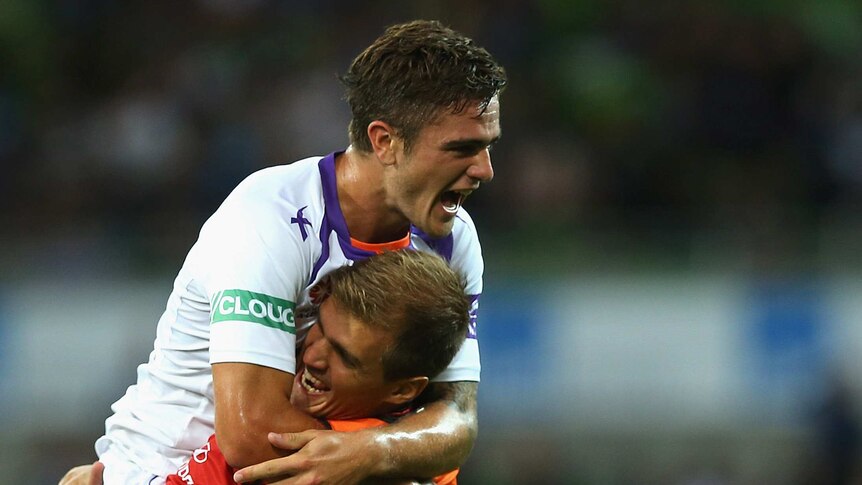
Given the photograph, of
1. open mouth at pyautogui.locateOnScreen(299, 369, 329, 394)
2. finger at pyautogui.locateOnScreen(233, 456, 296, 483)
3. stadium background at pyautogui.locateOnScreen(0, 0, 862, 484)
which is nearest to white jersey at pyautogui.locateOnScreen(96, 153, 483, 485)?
open mouth at pyautogui.locateOnScreen(299, 369, 329, 394)

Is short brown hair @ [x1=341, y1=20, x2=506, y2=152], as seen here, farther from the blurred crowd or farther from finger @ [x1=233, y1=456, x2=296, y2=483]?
the blurred crowd

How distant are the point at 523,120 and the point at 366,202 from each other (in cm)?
663

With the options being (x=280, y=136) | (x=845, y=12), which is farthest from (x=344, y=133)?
(x=845, y=12)

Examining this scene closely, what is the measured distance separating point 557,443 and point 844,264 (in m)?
2.18

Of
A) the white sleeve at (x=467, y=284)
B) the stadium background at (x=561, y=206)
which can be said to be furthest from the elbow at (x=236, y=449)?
the stadium background at (x=561, y=206)

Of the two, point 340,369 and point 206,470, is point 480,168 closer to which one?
point 340,369

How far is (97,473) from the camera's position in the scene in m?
4.02

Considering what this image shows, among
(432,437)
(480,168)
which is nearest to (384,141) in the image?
(480,168)

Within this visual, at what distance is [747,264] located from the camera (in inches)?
355

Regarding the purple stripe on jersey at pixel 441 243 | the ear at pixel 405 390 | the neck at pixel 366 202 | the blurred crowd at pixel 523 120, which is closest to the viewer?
the ear at pixel 405 390

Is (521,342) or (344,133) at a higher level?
(344,133)

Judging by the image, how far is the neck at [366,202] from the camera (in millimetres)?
3811

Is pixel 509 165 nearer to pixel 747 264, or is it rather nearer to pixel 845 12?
pixel 747 264

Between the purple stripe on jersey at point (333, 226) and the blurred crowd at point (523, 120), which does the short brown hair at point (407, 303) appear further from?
the blurred crowd at point (523, 120)
